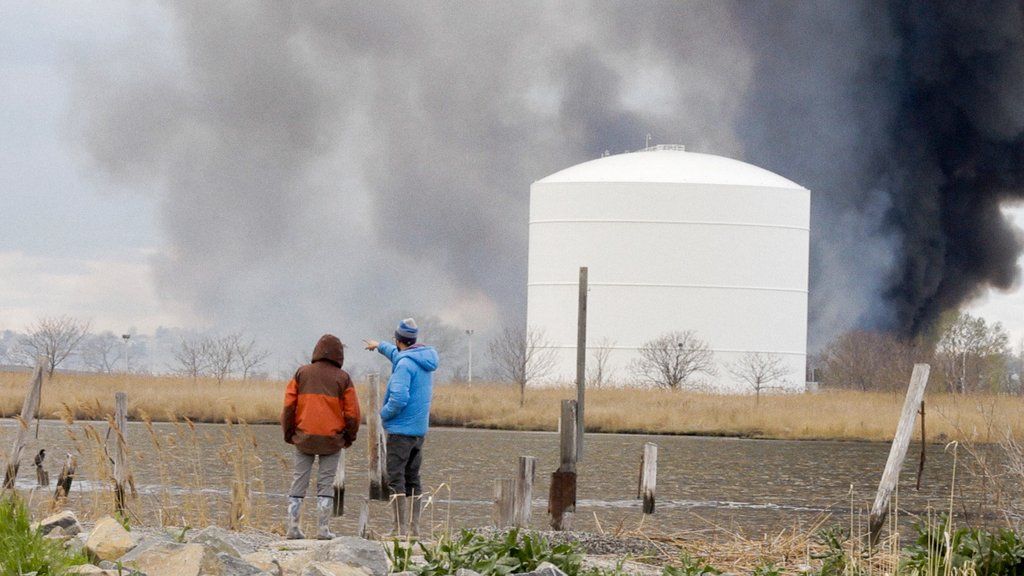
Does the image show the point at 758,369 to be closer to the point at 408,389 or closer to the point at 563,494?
the point at 563,494

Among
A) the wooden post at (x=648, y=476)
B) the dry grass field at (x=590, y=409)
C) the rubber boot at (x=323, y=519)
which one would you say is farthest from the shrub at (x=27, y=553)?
the dry grass field at (x=590, y=409)

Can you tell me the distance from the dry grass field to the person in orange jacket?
2166cm

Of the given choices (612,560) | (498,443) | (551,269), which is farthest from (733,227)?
(612,560)

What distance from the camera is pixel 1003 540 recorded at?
7.46 meters

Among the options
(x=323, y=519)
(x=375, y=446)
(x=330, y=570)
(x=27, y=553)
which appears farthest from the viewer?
(x=375, y=446)

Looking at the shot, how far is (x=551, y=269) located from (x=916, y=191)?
19087 millimetres

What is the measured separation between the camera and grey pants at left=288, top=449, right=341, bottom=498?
386 inches

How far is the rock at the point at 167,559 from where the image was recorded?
6094mm

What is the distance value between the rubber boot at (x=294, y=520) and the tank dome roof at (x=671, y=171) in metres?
41.8

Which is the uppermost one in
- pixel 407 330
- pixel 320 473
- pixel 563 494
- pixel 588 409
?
pixel 588 409

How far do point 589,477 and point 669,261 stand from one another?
29924 millimetres

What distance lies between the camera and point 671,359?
5006 cm

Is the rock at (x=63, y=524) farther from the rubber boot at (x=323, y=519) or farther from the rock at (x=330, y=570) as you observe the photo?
the rubber boot at (x=323, y=519)

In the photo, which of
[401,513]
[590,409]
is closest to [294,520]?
[401,513]
